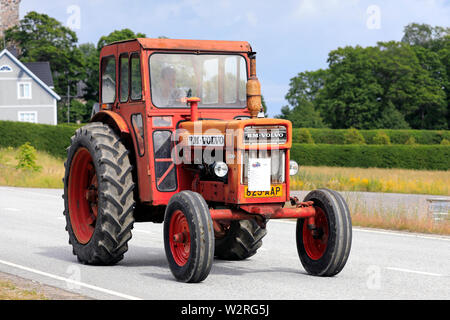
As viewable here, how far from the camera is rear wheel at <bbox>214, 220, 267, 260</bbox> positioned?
1093 cm

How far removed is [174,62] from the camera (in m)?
10.5

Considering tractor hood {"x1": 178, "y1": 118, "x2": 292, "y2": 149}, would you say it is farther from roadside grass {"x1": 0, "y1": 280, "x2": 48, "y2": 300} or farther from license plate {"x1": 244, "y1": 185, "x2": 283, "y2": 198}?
roadside grass {"x1": 0, "y1": 280, "x2": 48, "y2": 300}

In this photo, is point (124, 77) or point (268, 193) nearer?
point (268, 193)

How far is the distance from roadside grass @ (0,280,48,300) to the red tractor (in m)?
1.60

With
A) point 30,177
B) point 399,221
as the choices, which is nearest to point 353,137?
point 30,177

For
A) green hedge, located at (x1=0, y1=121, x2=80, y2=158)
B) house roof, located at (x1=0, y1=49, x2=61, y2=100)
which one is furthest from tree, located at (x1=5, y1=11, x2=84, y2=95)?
green hedge, located at (x1=0, y1=121, x2=80, y2=158)

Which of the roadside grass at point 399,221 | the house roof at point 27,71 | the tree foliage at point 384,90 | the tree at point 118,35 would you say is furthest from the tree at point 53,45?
the roadside grass at point 399,221

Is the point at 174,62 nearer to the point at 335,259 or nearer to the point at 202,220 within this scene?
the point at 202,220

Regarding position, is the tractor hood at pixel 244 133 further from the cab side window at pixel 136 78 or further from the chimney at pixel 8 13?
the chimney at pixel 8 13

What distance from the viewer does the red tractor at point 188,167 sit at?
927cm

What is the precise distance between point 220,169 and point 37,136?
44.1 metres

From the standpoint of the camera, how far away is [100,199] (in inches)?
396

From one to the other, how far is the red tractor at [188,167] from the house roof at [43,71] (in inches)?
2765

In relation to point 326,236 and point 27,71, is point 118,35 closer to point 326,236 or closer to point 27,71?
point 27,71
